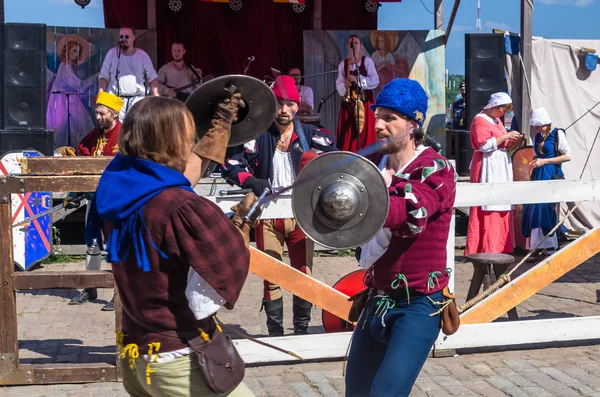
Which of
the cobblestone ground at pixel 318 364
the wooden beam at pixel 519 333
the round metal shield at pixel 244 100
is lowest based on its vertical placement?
the cobblestone ground at pixel 318 364

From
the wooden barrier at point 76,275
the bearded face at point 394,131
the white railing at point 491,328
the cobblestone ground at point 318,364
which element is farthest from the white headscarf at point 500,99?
the bearded face at point 394,131

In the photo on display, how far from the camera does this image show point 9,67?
11.3 m

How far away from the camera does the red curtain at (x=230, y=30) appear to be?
14.1 m

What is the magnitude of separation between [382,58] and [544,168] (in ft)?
14.3

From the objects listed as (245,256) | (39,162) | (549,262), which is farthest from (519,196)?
(245,256)

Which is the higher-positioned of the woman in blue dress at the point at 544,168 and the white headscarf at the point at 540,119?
the white headscarf at the point at 540,119

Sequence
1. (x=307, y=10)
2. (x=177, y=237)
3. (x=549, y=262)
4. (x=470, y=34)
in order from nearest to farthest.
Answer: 1. (x=177, y=237)
2. (x=549, y=262)
3. (x=470, y=34)
4. (x=307, y=10)

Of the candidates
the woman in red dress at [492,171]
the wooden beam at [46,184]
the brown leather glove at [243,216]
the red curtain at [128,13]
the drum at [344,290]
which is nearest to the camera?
the brown leather glove at [243,216]

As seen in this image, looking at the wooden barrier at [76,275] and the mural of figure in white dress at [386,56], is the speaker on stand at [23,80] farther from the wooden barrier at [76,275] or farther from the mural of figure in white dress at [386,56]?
the wooden barrier at [76,275]

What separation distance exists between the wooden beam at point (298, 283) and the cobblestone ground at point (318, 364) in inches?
16.9

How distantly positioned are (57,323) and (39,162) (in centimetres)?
215

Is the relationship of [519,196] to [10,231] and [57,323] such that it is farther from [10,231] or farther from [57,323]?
[57,323]

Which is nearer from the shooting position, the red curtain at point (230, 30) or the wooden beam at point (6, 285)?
the wooden beam at point (6, 285)

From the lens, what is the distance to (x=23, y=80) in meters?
11.4
